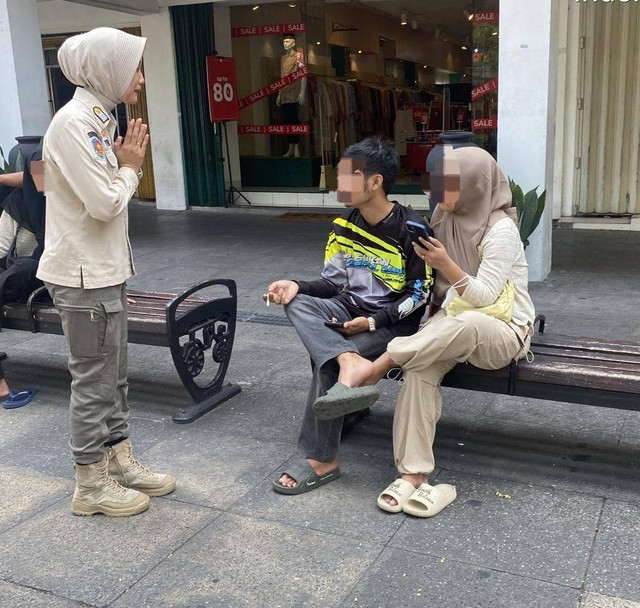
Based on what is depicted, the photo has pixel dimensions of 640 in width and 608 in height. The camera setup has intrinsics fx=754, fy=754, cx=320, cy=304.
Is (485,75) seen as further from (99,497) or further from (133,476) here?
(99,497)

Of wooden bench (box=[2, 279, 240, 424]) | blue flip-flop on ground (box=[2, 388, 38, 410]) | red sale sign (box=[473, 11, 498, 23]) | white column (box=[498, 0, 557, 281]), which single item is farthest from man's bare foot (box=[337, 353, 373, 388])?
red sale sign (box=[473, 11, 498, 23])

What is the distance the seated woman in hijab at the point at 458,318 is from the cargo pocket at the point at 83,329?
1.12m

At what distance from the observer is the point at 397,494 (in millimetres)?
3088

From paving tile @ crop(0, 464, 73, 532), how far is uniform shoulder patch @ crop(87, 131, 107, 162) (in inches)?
59.5

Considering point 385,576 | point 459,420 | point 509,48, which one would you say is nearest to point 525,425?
point 459,420

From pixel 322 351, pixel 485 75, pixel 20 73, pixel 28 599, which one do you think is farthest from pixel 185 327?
pixel 485 75

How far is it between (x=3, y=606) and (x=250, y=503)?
1.02 metres

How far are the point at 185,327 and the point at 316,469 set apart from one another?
1.19 metres

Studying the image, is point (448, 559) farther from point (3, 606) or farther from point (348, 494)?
point (3, 606)

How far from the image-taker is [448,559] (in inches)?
108

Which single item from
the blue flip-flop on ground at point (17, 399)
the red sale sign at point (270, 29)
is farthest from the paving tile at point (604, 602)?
the red sale sign at point (270, 29)

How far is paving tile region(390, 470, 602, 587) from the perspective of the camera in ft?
8.88

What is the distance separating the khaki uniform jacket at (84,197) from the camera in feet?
9.50

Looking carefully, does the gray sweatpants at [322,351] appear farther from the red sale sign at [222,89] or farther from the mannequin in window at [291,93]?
the mannequin in window at [291,93]
